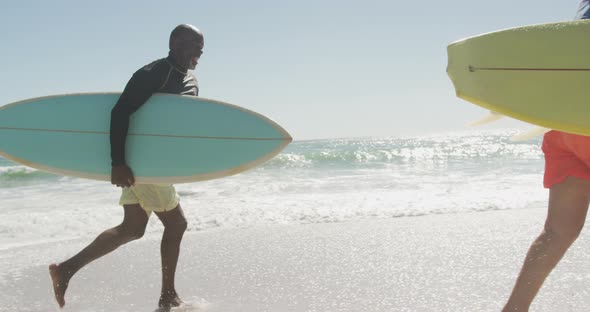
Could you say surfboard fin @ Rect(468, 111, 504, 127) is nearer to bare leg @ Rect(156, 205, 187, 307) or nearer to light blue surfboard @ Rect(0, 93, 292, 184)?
light blue surfboard @ Rect(0, 93, 292, 184)

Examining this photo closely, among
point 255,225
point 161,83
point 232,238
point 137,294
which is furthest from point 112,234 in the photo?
point 255,225

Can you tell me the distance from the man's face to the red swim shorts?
1610mm

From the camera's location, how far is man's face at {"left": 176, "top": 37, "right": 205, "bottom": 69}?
246cm

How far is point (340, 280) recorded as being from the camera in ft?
9.91

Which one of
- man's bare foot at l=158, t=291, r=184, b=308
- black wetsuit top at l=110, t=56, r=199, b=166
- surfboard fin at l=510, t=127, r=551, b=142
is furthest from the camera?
man's bare foot at l=158, t=291, r=184, b=308

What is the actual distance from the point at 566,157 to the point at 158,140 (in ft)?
6.16

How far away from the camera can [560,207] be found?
170 cm

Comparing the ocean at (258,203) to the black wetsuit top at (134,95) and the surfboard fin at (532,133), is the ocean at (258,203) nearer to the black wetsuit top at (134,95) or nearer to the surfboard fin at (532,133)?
the black wetsuit top at (134,95)

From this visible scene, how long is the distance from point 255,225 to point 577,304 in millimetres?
3048

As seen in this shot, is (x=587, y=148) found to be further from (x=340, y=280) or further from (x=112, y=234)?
(x=112, y=234)

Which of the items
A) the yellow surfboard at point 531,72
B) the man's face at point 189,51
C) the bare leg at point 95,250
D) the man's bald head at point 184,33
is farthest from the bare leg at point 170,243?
the yellow surfboard at point 531,72

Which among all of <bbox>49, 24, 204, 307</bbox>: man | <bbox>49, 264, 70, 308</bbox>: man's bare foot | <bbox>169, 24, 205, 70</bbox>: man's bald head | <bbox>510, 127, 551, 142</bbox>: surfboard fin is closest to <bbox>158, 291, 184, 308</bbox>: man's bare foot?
<bbox>49, 24, 204, 307</bbox>: man

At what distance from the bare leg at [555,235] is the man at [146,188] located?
158cm

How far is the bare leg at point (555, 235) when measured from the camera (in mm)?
1685
